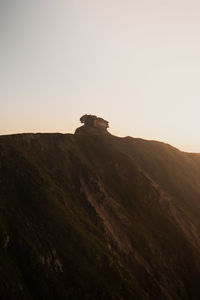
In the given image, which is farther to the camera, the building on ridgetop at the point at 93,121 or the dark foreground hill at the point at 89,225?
the building on ridgetop at the point at 93,121

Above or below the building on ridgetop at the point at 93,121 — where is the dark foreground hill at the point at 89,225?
below

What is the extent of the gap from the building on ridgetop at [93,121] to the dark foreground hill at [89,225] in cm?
2616

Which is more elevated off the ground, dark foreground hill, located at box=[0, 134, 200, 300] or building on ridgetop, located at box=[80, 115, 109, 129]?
building on ridgetop, located at box=[80, 115, 109, 129]

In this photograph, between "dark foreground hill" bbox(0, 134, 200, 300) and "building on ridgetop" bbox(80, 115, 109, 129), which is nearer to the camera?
"dark foreground hill" bbox(0, 134, 200, 300)

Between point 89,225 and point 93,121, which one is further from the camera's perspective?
point 93,121

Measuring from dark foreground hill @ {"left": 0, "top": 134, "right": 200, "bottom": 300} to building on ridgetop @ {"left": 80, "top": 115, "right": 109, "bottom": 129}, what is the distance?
26159 mm

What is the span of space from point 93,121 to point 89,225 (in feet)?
201

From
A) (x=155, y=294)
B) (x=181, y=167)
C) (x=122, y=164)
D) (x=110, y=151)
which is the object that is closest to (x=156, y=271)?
(x=155, y=294)

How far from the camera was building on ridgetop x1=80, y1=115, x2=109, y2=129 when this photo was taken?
105700 mm

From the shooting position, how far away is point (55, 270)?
39875 millimetres

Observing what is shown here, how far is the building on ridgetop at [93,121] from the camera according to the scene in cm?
10570

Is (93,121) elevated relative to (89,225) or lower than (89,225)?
elevated

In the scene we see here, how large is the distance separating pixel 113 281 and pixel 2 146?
34473 mm

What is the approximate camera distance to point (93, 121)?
106688mm
